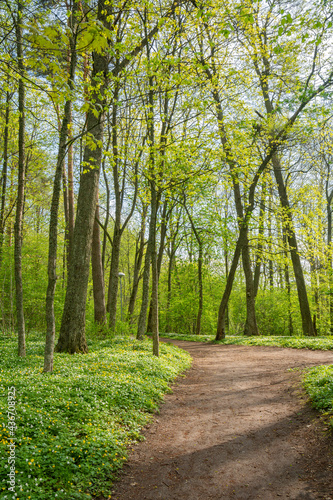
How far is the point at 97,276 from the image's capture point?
12195 millimetres

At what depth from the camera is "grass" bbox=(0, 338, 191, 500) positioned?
2.92m

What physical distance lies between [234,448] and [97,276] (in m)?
9.09

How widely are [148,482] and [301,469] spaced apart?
1854 mm

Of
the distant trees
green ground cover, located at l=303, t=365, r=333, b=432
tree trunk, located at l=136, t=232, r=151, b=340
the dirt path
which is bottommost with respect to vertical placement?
the dirt path

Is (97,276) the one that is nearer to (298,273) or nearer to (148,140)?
(148,140)

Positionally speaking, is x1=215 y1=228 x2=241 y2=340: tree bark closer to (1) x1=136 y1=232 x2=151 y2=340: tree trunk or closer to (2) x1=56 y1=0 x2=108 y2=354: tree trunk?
(1) x1=136 y1=232 x2=151 y2=340: tree trunk

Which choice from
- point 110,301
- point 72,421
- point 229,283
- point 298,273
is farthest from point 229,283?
point 72,421

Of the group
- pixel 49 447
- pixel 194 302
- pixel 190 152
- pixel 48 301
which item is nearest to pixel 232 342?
pixel 194 302

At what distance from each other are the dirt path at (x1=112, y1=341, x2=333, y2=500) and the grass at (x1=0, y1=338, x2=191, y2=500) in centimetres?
34

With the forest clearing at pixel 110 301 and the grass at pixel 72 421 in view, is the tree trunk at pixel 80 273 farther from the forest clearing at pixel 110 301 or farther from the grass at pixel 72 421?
the grass at pixel 72 421

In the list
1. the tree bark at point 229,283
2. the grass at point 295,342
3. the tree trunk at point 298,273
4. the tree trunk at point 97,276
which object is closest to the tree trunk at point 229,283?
the tree bark at point 229,283

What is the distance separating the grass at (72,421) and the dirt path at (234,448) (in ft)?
1.12

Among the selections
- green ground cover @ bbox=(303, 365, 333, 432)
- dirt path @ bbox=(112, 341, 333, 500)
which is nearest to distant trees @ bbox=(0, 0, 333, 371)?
dirt path @ bbox=(112, 341, 333, 500)

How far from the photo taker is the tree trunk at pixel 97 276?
1212 cm
